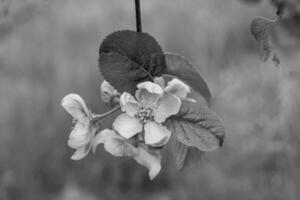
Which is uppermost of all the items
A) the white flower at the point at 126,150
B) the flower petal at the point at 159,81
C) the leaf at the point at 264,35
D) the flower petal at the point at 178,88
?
the leaf at the point at 264,35

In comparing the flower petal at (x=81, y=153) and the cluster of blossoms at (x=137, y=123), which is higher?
the cluster of blossoms at (x=137, y=123)

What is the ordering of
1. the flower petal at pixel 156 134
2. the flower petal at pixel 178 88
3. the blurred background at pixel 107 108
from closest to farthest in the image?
the flower petal at pixel 156 134
the flower petal at pixel 178 88
the blurred background at pixel 107 108

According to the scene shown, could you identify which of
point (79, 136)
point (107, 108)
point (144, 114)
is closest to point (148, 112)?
point (144, 114)

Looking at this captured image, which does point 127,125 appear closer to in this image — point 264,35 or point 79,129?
point 79,129

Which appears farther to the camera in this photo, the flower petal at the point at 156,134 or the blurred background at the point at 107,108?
the blurred background at the point at 107,108

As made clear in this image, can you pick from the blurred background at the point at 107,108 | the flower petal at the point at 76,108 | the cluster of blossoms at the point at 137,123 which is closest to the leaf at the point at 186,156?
the cluster of blossoms at the point at 137,123

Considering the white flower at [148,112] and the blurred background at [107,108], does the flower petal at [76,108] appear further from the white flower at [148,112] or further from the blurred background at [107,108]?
the blurred background at [107,108]

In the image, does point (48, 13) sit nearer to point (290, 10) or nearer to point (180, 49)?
point (180, 49)
